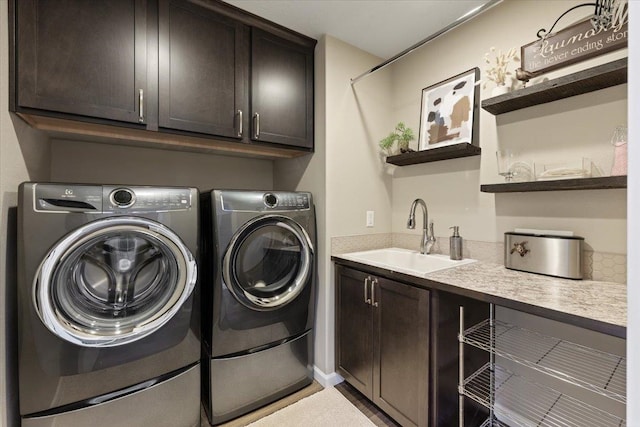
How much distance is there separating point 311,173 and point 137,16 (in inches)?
53.6

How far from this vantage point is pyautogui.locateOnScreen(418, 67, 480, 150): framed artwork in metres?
1.78

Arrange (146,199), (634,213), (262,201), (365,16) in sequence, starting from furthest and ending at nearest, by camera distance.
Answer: (365,16) < (262,201) < (146,199) < (634,213)

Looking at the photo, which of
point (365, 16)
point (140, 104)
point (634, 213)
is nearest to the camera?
point (634, 213)

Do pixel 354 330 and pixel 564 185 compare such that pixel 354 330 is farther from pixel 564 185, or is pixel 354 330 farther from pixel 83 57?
pixel 83 57

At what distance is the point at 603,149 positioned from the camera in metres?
1.29

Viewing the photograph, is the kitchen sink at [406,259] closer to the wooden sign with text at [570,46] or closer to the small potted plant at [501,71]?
the small potted plant at [501,71]

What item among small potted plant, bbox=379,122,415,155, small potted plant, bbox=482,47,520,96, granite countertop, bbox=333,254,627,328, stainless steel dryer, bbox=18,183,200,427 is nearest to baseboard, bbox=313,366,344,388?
stainless steel dryer, bbox=18,183,200,427

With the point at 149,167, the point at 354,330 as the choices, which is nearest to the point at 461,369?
the point at 354,330

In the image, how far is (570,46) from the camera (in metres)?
1.37

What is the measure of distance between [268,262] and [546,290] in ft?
4.85

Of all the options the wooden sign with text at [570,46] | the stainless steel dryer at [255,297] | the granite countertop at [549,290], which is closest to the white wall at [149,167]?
the stainless steel dryer at [255,297]

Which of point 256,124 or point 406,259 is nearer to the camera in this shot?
point 256,124

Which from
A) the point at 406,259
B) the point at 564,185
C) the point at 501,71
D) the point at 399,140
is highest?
the point at 501,71

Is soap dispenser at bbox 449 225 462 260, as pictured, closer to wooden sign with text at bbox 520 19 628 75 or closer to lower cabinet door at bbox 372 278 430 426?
lower cabinet door at bbox 372 278 430 426
